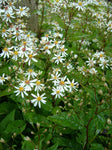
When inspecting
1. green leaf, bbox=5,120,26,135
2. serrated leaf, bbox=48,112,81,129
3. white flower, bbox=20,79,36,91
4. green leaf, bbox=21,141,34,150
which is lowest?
green leaf, bbox=21,141,34,150

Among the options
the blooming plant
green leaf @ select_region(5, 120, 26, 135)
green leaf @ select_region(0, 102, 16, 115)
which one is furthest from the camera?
green leaf @ select_region(0, 102, 16, 115)

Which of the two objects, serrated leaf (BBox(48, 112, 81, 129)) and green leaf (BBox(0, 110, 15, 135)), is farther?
green leaf (BBox(0, 110, 15, 135))

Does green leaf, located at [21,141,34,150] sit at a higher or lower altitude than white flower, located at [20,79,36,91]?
lower

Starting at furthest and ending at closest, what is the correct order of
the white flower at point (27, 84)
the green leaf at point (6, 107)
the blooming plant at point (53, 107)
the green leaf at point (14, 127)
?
the green leaf at point (6, 107)
the green leaf at point (14, 127)
the white flower at point (27, 84)
the blooming plant at point (53, 107)

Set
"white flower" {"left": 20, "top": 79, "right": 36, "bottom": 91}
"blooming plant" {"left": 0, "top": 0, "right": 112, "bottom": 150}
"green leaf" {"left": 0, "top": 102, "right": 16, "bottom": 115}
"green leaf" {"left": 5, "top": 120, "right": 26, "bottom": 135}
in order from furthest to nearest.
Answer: "green leaf" {"left": 0, "top": 102, "right": 16, "bottom": 115}, "green leaf" {"left": 5, "top": 120, "right": 26, "bottom": 135}, "white flower" {"left": 20, "top": 79, "right": 36, "bottom": 91}, "blooming plant" {"left": 0, "top": 0, "right": 112, "bottom": 150}

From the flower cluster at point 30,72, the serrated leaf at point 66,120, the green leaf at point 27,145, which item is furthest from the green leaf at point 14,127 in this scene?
the serrated leaf at point 66,120

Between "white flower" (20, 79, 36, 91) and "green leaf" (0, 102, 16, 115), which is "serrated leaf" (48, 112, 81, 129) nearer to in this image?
"white flower" (20, 79, 36, 91)

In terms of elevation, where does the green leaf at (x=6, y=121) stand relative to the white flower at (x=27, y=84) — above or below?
below

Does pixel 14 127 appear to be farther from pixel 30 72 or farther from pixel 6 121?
pixel 30 72

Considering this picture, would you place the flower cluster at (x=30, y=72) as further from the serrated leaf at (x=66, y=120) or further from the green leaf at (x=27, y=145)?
the green leaf at (x=27, y=145)

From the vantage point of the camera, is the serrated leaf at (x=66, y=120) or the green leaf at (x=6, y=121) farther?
the green leaf at (x=6, y=121)

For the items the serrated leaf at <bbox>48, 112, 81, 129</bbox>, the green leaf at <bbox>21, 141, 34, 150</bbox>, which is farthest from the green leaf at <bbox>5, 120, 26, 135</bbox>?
the serrated leaf at <bbox>48, 112, 81, 129</bbox>
